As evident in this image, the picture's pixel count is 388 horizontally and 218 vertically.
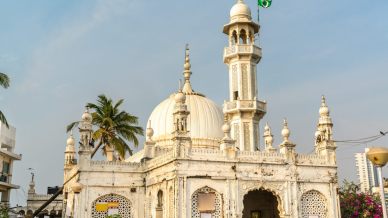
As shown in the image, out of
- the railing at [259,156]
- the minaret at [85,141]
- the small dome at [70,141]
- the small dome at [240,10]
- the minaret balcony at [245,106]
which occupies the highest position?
the small dome at [240,10]

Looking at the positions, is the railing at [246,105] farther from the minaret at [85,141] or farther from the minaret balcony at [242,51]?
the minaret at [85,141]

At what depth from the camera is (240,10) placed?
36.3 meters

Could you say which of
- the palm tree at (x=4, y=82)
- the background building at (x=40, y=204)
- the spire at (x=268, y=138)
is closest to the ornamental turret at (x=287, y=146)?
the spire at (x=268, y=138)

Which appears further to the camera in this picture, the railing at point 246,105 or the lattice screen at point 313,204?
the railing at point 246,105

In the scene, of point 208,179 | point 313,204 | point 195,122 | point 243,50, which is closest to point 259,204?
point 313,204

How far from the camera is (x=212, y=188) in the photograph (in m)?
24.8

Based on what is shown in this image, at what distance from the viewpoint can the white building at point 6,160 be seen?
43.2m

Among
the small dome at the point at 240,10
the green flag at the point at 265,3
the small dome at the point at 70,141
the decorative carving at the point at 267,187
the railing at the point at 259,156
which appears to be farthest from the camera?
the small dome at the point at 70,141

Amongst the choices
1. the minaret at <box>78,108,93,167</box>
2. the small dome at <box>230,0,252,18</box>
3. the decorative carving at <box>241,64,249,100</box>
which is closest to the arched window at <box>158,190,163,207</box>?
the minaret at <box>78,108,93,167</box>

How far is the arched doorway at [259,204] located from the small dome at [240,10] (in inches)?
541

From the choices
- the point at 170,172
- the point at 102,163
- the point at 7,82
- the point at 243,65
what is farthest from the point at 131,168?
the point at 243,65

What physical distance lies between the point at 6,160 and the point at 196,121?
A: 20.5 m

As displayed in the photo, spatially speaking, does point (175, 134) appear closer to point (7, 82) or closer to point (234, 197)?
point (234, 197)

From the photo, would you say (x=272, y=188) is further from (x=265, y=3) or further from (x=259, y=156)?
(x=265, y=3)
